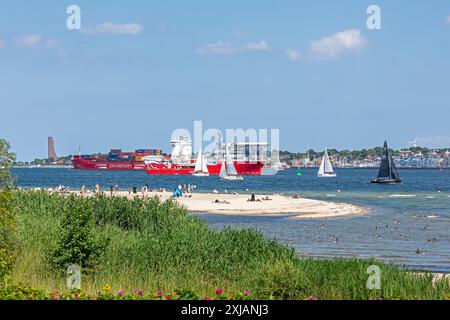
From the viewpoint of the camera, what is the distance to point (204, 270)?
72.8 ft

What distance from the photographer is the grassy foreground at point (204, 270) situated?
1889 centimetres

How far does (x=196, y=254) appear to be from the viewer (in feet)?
75.9

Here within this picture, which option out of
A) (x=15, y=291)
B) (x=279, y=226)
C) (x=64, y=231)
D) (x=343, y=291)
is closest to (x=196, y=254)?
(x=64, y=231)

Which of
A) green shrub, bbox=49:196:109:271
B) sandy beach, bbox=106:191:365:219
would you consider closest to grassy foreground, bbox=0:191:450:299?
green shrub, bbox=49:196:109:271

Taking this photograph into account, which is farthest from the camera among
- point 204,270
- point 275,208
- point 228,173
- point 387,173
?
point 228,173

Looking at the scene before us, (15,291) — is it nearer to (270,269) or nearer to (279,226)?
(270,269)

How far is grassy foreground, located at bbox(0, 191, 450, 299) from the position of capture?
62.0 ft

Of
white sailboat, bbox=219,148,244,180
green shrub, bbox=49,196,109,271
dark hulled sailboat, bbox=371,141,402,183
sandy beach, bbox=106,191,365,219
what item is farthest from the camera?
white sailboat, bbox=219,148,244,180

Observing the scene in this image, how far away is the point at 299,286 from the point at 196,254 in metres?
5.05

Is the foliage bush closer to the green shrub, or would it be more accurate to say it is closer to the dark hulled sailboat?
the green shrub

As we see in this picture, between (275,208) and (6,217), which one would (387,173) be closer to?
(275,208)

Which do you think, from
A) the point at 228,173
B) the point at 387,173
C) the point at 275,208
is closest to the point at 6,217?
the point at 275,208

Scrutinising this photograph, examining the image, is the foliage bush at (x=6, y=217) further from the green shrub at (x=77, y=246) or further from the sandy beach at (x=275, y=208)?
the sandy beach at (x=275, y=208)
